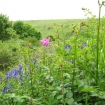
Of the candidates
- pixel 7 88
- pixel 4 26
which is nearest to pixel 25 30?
pixel 4 26

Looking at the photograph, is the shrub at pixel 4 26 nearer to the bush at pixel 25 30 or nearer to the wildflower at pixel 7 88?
the bush at pixel 25 30

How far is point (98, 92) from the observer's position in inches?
68.3

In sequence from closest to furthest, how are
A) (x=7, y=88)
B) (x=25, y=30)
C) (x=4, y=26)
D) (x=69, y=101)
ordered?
(x=69, y=101) → (x=7, y=88) → (x=4, y=26) → (x=25, y=30)

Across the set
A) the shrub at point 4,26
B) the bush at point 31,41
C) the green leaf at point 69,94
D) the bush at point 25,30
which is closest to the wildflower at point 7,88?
the bush at point 31,41

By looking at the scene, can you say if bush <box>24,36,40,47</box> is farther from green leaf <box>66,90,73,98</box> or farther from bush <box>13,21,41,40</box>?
bush <box>13,21,41,40</box>

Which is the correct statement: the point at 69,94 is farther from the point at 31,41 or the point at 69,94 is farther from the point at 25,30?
the point at 25,30

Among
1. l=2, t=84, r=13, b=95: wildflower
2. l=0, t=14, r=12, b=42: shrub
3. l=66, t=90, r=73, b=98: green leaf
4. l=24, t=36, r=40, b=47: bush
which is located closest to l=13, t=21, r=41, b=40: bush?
l=0, t=14, r=12, b=42: shrub

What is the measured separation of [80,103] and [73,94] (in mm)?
112

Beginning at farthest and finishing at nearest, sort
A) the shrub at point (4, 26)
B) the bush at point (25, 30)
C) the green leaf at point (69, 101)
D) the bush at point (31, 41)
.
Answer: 1. the bush at point (25, 30)
2. the shrub at point (4, 26)
3. the bush at point (31, 41)
4. the green leaf at point (69, 101)

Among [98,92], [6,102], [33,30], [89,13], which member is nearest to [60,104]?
[98,92]

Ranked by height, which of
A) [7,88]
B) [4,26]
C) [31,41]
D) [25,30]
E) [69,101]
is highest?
[4,26]

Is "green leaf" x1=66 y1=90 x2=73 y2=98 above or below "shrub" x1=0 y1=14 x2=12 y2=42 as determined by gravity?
below

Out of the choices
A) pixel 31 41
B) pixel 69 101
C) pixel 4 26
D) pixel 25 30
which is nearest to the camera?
pixel 69 101

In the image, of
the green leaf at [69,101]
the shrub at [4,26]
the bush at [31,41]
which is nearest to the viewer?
the green leaf at [69,101]
